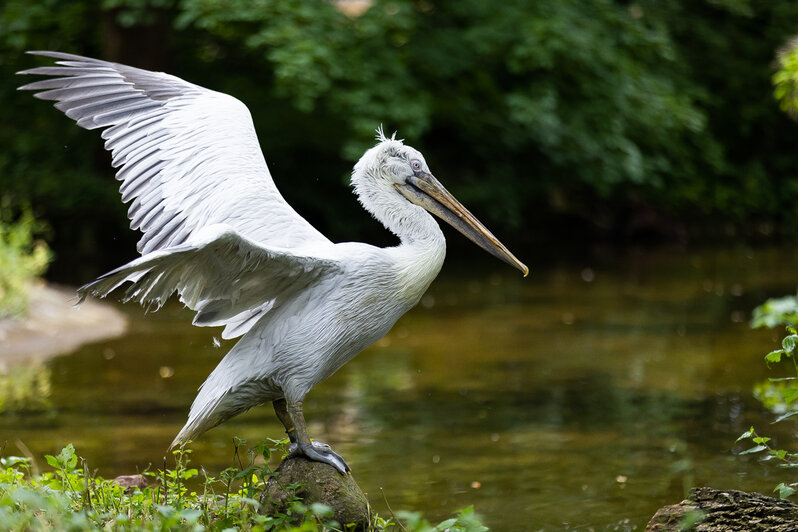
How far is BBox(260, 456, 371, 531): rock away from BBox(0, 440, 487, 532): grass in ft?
0.16

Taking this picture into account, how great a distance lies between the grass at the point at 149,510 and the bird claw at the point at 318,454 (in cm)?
10

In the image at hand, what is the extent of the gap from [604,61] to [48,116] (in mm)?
8344

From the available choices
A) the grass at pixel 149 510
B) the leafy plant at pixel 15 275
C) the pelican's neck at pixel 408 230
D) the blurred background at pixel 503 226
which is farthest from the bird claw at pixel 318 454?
the leafy plant at pixel 15 275

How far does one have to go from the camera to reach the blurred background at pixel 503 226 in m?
6.21

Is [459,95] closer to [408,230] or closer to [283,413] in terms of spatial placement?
[408,230]

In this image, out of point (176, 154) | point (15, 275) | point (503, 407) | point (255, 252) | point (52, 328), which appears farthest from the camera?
point (52, 328)

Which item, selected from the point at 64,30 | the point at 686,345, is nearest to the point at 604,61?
the point at 686,345

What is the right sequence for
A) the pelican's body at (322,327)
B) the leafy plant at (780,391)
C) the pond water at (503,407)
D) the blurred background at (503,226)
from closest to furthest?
the leafy plant at (780,391) → the pelican's body at (322,327) → the pond water at (503,407) → the blurred background at (503,226)

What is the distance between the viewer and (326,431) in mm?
6605

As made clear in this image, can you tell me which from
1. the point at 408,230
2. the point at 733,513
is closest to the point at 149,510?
the point at 408,230

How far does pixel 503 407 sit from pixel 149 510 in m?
3.73

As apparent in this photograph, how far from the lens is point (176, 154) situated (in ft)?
15.5

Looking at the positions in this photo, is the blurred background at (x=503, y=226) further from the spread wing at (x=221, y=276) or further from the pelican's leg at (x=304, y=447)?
the spread wing at (x=221, y=276)

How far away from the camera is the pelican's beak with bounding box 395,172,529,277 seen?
4.49 metres
